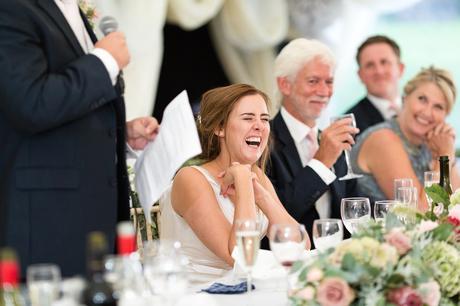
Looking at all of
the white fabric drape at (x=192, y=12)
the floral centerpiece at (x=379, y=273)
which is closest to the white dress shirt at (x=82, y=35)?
the floral centerpiece at (x=379, y=273)

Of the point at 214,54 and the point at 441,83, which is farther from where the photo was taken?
the point at 214,54

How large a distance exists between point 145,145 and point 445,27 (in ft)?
12.9

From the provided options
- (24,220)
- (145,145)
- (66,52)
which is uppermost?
(66,52)

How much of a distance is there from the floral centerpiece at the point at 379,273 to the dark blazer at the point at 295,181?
1930 mm

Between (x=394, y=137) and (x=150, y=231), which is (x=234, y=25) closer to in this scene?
(x=394, y=137)

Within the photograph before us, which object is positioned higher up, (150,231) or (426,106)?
(426,106)

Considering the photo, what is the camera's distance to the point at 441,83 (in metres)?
4.80

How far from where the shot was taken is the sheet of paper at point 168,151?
2.61m

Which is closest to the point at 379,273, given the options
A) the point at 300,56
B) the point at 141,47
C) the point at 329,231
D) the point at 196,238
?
the point at 329,231

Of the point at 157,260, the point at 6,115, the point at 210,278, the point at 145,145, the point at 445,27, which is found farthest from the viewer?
the point at 445,27

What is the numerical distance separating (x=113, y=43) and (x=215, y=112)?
3.45 ft

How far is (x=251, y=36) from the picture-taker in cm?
550

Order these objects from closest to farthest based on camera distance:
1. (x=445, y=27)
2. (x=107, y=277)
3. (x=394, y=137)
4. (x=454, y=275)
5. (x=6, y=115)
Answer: (x=107, y=277) < (x=454, y=275) < (x=6, y=115) < (x=394, y=137) < (x=445, y=27)

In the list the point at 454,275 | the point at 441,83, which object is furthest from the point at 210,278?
the point at 441,83
